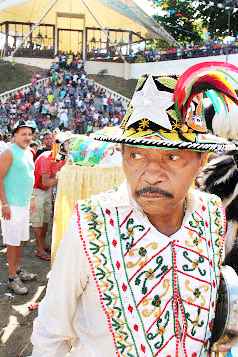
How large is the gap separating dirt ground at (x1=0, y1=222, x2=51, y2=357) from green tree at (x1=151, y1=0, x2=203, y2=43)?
3057 centimetres

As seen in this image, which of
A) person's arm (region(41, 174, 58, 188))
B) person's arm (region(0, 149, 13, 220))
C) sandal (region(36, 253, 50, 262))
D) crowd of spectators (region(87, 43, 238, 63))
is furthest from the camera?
crowd of spectators (region(87, 43, 238, 63))

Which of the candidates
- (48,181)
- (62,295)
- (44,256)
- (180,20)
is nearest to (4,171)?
(48,181)

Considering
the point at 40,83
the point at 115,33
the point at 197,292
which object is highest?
the point at 115,33

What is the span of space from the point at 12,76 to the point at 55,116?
8761mm

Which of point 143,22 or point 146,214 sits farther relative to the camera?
point 143,22

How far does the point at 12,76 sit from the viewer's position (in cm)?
2700

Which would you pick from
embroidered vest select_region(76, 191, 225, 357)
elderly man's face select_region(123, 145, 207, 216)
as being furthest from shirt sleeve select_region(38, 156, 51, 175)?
elderly man's face select_region(123, 145, 207, 216)

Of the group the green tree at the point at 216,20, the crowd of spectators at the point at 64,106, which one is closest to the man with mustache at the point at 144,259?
the crowd of spectators at the point at 64,106

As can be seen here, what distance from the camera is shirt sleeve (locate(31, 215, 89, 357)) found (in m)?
1.34

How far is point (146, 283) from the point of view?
53.2 inches

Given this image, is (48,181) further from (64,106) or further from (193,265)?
(64,106)

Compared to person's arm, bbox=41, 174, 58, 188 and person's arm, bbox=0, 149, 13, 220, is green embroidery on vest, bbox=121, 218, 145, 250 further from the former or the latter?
person's arm, bbox=41, 174, 58, 188

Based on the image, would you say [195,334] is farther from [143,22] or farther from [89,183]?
[143,22]

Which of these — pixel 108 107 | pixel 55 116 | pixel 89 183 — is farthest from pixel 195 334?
pixel 108 107
